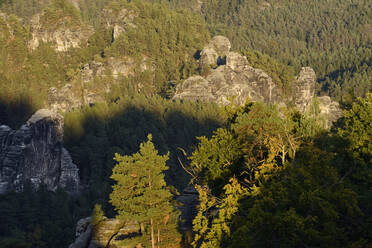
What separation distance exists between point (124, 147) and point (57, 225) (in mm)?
28499

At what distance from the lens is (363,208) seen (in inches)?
873

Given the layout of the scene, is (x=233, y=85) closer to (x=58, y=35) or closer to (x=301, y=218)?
(x=58, y=35)

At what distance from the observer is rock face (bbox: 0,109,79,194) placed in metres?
84.0

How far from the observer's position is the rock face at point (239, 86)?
107688 mm

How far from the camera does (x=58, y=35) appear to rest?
12525 cm

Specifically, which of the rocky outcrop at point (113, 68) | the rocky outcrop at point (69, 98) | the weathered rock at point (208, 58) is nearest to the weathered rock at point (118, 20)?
the rocky outcrop at point (113, 68)

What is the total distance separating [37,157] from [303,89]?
7894cm

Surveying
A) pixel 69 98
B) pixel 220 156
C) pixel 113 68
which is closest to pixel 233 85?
pixel 113 68

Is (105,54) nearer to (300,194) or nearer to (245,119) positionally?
(245,119)

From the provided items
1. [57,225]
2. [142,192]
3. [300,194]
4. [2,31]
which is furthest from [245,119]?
[2,31]

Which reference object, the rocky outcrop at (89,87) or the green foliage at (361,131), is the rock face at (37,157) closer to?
the rocky outcrop at (89,87)

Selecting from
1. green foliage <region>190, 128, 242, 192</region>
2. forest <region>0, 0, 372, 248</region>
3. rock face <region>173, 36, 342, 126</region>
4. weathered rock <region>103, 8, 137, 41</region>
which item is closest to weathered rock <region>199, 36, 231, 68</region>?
rock face <region>173, 36, 342, 126</region>

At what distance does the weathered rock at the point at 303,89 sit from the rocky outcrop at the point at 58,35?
235 feet

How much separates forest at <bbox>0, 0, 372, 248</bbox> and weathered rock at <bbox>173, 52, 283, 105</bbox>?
5.45 metres
